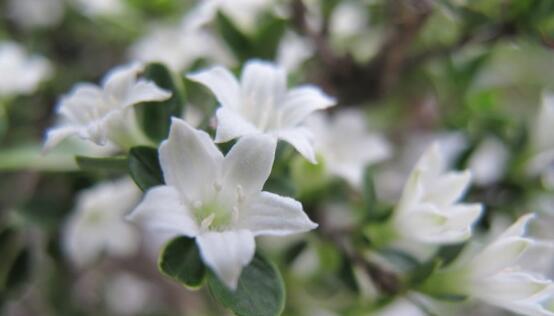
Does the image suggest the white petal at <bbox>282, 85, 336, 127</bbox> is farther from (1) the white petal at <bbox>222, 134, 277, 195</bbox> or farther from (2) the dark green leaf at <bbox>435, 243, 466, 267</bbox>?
(2) the dark green leaf at <bbox>435, 243, 466, 267</bbox>

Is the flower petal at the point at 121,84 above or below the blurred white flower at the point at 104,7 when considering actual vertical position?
above

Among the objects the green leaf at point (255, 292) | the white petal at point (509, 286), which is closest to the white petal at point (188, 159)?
the green leaf at point (255, 292)

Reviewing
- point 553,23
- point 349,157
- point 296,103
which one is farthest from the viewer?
point 349,157

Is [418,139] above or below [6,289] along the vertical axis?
above

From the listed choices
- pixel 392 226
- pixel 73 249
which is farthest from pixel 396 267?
pixel 73 249

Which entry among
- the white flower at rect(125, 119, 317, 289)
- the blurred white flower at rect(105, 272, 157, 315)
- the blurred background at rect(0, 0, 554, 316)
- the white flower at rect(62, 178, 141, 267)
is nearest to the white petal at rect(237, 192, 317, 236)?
the white flower at rect(125, 119, 317, 289)

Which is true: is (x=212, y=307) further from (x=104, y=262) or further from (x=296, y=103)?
(x=296, y=103)

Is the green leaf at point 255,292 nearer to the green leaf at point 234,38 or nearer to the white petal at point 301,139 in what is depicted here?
the white petal at point 301,139
